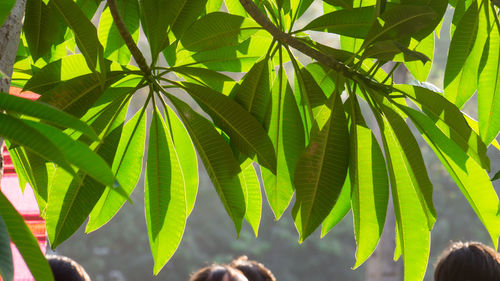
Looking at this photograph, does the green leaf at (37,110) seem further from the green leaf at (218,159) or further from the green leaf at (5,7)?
the green leaf at (218,159)

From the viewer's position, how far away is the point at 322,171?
2.62 ft

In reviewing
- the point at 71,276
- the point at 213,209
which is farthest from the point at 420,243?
the point at 213,209

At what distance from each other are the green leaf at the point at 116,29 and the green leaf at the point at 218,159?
17 centimetres

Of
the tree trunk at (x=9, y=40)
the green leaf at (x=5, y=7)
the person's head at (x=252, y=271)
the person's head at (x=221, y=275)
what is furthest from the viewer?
the person's head at (x=252, y=271)

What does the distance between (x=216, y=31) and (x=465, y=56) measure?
364mm

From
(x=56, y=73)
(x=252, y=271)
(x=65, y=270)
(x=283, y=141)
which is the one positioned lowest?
(x=252, y=271)

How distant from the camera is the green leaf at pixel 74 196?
0.87 meters

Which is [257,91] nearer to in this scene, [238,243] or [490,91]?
[490,91]

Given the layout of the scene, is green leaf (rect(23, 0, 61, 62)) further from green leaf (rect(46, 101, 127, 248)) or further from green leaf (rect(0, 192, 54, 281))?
green leaf (rect(0, 192, 54, 281))

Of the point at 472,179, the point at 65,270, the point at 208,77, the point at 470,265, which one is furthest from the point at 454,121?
the point at 65,270

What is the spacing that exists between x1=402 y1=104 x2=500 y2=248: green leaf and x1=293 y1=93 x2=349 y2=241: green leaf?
119 millimetres

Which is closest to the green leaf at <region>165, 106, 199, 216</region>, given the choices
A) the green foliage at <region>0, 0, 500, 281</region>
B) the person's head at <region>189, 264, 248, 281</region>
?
the green foliage at <region>0, 0, 500, 281</region>

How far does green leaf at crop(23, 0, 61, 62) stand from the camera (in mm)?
897

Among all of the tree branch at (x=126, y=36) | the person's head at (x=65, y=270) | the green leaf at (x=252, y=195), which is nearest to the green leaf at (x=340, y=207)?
the green leaf at (x=252, y=195)
